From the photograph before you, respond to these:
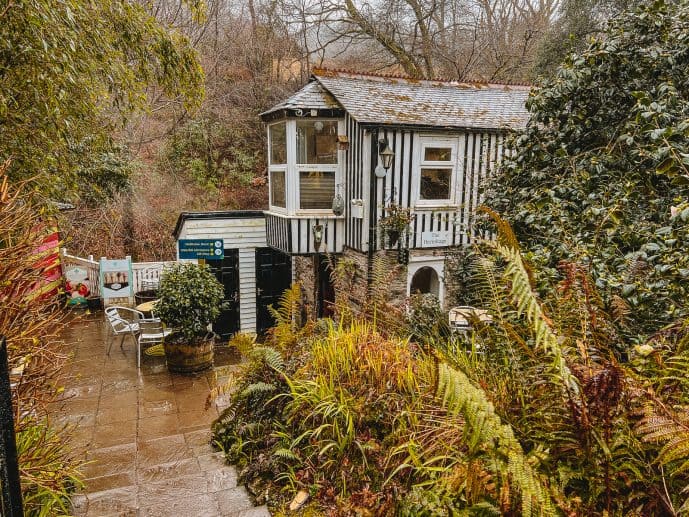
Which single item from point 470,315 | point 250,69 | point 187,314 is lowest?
point 187,314

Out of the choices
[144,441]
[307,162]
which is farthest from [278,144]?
[144,441]

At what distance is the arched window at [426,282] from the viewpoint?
9789 mm

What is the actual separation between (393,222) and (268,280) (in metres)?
3.58

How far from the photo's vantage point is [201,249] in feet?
31.9

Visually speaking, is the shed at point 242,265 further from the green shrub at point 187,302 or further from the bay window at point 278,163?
the green shrub at point 187,302

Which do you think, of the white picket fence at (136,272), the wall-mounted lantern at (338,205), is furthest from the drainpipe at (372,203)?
the white picket fence at (136,272)

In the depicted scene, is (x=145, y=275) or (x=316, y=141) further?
(x=145, y=275)

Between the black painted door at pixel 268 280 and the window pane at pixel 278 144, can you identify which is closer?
the window pane at pixel 278 144

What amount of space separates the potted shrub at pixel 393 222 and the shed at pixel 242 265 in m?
3.04

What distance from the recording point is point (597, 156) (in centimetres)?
426

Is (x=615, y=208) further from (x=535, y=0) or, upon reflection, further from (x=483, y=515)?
(x=535, y=0)

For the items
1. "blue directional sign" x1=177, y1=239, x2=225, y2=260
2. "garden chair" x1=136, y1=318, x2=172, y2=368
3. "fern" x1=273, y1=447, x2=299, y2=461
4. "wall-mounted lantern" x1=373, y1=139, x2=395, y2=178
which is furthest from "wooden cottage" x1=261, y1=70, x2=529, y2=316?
"fern" x1=273, y1=447, x2=299, y2=461

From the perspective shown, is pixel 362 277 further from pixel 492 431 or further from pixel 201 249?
pixel 492 431

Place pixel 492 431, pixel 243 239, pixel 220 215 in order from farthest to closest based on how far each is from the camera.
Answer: pixel 243 239 < pixel 220 215 < pixel 492 431
